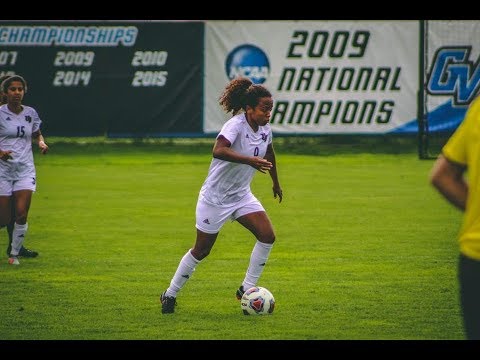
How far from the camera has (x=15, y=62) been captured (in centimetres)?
2827

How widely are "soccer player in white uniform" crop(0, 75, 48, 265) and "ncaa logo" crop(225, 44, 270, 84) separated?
604 inches

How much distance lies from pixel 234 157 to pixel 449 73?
63.6 ft

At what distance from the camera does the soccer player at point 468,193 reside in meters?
5.40

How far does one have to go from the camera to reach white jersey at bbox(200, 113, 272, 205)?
32.8ft

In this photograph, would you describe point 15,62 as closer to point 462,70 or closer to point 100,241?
point 462,70

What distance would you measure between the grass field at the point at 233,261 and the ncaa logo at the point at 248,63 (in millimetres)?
4287

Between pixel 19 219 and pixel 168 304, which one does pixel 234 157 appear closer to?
pixel 168 304

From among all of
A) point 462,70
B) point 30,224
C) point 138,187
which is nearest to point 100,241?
point 30,224

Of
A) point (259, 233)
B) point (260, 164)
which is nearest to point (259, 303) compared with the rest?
point (259, 233)

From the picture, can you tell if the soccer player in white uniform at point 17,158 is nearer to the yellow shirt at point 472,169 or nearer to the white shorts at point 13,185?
the white shorts at point 13,185

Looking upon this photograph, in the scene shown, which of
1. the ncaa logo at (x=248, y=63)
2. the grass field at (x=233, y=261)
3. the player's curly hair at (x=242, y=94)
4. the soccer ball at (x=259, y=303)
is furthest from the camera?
the ncaa logo at (x=248, y=63)

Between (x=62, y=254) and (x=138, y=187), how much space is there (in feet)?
25.9

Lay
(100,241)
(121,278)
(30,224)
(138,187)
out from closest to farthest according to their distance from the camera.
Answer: (121,278)
(100,241)
(30,224)
(138,187)

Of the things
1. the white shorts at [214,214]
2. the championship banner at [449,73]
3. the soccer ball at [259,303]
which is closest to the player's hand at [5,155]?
the white shorts at [214,214]
